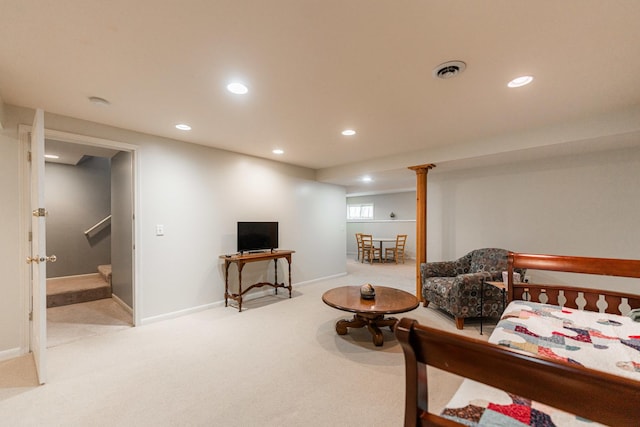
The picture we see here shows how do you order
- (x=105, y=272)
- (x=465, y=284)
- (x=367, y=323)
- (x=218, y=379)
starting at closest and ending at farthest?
1. (x=218, y=379)
2. (x=367, y=323)
3. (x=465, y=284)
4. (x=105, y=272)

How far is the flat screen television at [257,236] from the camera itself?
405 centimetres

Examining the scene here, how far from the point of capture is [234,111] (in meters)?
2.62

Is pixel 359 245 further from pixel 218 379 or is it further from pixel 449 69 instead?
pixel 449 69

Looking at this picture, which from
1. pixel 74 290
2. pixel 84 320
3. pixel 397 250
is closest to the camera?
pixel 84 320

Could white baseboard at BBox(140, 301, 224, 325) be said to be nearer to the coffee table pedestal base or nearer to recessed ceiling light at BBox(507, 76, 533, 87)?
the coffee table pedestal base

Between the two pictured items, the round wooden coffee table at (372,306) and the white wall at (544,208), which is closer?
the round wooden coffee table at (372,306)

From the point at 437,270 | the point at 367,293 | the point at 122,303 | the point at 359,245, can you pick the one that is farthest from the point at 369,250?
the point at 122,303

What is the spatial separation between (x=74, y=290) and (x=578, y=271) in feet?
19.7

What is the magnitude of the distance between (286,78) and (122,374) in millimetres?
2701

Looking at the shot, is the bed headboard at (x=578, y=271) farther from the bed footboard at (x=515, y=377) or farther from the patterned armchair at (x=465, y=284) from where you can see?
the bed footboard at (x=515, y=377)

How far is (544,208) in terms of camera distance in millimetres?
3727

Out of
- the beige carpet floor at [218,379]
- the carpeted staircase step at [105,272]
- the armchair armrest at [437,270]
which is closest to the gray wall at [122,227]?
the carpeted staircase step at [105,272]

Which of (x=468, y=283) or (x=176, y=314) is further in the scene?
(x=176, y=314)

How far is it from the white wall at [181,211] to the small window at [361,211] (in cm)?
546
